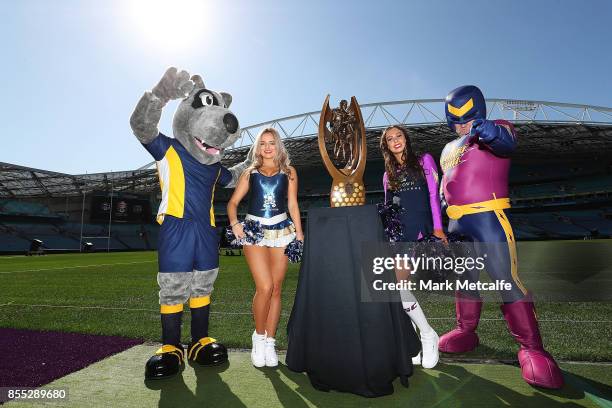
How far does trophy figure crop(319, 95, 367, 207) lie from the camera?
2344 millimetres

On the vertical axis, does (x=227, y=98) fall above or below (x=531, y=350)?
above

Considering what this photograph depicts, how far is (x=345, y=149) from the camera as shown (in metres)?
2.61

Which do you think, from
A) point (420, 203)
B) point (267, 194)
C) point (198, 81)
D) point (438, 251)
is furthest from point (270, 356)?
point (198, 81)

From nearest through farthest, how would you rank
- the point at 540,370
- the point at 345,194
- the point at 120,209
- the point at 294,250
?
the point at 540,370, the point at 345,194, the point at 294,250, the point at 120,209

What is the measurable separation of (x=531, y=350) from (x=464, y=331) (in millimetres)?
678

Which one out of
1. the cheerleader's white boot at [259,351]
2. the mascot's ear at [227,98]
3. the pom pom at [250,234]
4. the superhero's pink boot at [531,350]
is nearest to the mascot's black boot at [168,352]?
the cheerleader's white boot at [259,351]

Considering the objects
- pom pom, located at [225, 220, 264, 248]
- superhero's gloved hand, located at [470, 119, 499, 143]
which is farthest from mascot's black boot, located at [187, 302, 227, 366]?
superhero's gloved hand, located at [470, 119, 499, 143]

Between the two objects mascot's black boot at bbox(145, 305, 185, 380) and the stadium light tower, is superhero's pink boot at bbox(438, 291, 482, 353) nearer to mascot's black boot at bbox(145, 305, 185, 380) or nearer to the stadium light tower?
mascot's black boot at bbox(145, 305, 185, 380)

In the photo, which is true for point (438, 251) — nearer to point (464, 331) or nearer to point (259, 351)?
point (464, 331)

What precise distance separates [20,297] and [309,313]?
6.26 metres

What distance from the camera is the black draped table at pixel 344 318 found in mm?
2027

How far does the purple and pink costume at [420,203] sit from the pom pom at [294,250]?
0.75 meters

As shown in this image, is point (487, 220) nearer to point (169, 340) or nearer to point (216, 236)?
point (216, 236)

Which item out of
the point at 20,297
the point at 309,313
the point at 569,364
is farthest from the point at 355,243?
the point at 20,297
